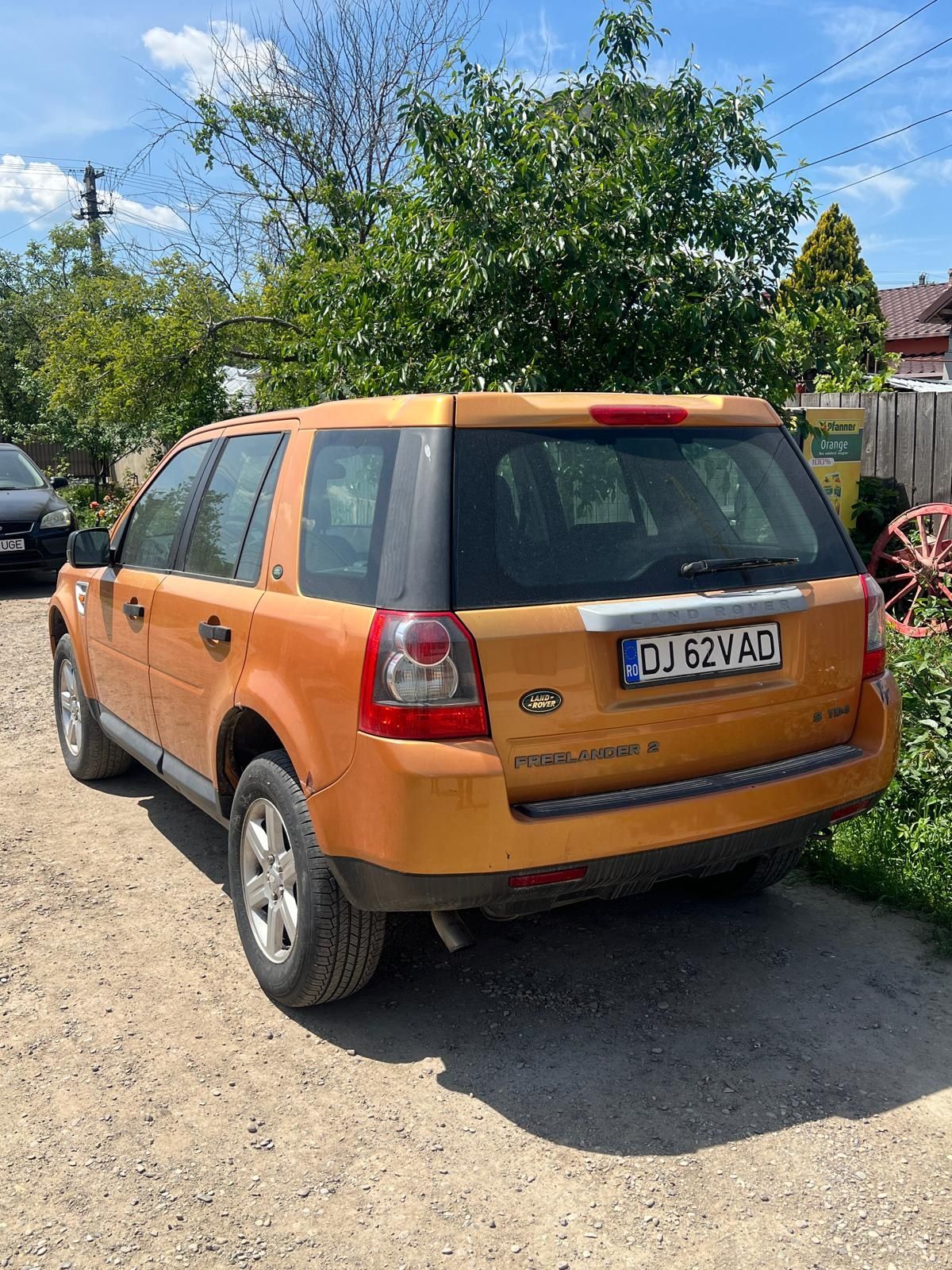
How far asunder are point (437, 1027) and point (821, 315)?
4.99 metres

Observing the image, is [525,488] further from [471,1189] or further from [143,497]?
[143,497]

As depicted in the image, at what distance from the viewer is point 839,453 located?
8.07 m

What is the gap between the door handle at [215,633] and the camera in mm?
3625

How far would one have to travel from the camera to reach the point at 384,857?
2.79m

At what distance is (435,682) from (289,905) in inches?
40.3

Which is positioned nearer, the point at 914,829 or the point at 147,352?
the point at 914,829

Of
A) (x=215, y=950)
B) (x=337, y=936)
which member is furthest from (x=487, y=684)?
(x=215, y=950)

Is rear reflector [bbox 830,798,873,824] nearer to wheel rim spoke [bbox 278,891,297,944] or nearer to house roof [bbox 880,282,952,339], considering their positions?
wheel rim spoke [bbox 278,891,297,944]

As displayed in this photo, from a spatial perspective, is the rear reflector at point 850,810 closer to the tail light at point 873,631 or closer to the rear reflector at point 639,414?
the tail light at point 873,631

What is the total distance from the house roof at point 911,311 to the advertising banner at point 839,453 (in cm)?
2885

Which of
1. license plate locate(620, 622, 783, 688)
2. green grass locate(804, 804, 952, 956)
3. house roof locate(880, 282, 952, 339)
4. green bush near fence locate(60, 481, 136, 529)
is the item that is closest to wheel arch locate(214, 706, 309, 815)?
license plate locate(620, 622, 783, 688)

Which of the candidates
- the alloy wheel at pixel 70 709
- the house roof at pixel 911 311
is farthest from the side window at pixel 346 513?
the house roof at pixel 911 311

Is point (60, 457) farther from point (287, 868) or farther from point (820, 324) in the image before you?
point (287, 868)

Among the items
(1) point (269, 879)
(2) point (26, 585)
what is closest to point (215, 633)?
(1) point (269, 879)
